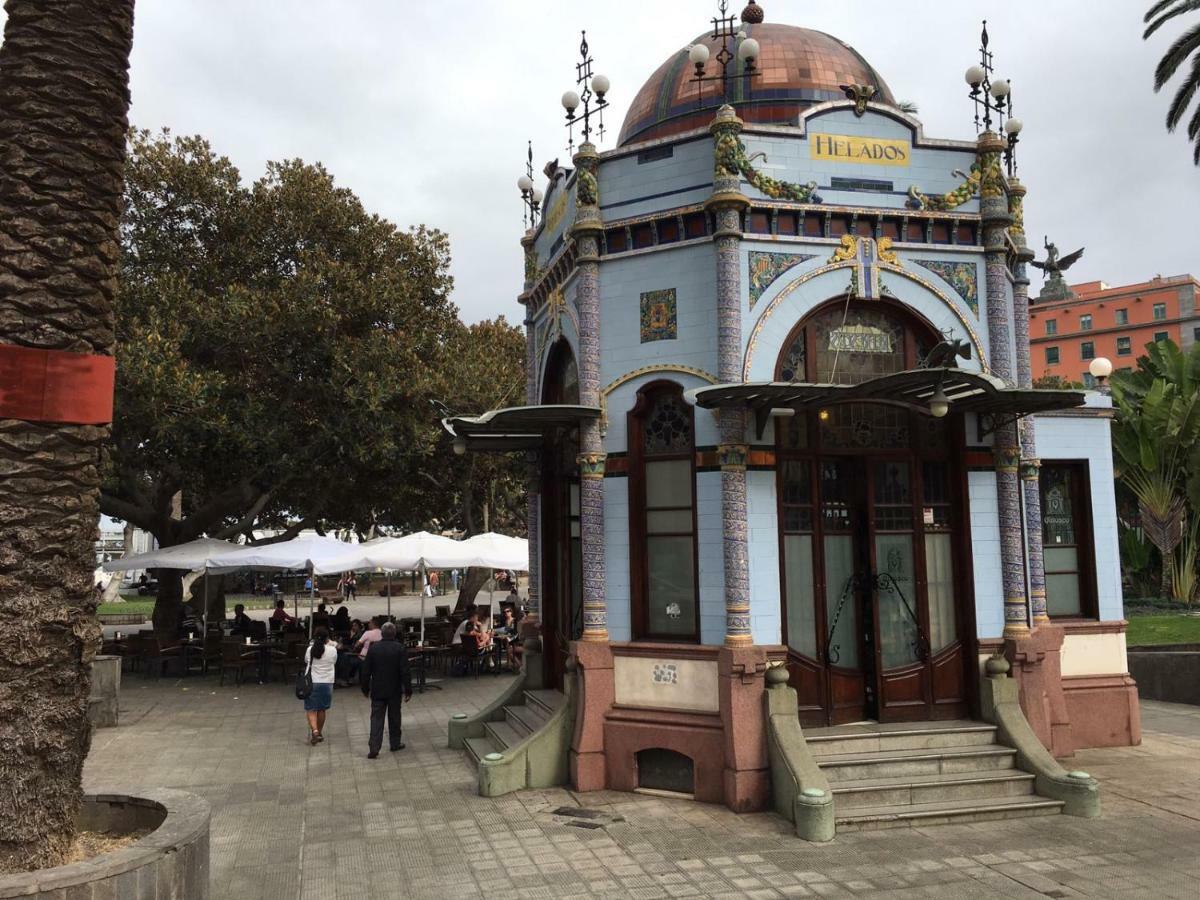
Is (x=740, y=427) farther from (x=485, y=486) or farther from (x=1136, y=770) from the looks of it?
(x=485, y=486)

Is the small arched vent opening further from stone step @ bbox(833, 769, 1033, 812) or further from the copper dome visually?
the copper dome

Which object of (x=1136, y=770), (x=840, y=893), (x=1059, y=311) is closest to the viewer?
(x=840, y=893)

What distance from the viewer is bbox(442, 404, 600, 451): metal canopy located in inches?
420

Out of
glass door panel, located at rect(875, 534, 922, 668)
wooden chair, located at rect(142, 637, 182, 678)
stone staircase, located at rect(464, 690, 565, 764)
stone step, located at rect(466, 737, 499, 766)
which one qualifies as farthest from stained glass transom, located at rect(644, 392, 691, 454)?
wooden chair, located at rect(142, 637, 182, 678)

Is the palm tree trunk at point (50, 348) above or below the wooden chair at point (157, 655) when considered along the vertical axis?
above

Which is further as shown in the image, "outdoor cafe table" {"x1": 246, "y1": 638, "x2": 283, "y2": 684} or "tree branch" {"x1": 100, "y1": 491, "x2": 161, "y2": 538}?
"tree branch" {"x1": 100, "y1": 491, "x2": 161, "y2": 538}

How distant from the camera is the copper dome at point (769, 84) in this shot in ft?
44.3

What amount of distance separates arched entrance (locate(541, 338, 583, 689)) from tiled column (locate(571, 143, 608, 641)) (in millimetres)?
1447

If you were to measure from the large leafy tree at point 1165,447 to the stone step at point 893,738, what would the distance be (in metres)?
16.9

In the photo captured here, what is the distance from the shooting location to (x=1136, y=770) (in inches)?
439

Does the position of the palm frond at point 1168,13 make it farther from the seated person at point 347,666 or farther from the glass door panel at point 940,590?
the seated person at point 347,666

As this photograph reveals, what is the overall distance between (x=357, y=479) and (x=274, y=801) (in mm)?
13344

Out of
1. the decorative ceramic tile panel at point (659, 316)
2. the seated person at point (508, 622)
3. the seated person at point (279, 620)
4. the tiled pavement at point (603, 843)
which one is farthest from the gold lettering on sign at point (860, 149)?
the seated person at point (279, 620)

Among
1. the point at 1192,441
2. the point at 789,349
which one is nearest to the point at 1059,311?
the point at 1192,441
